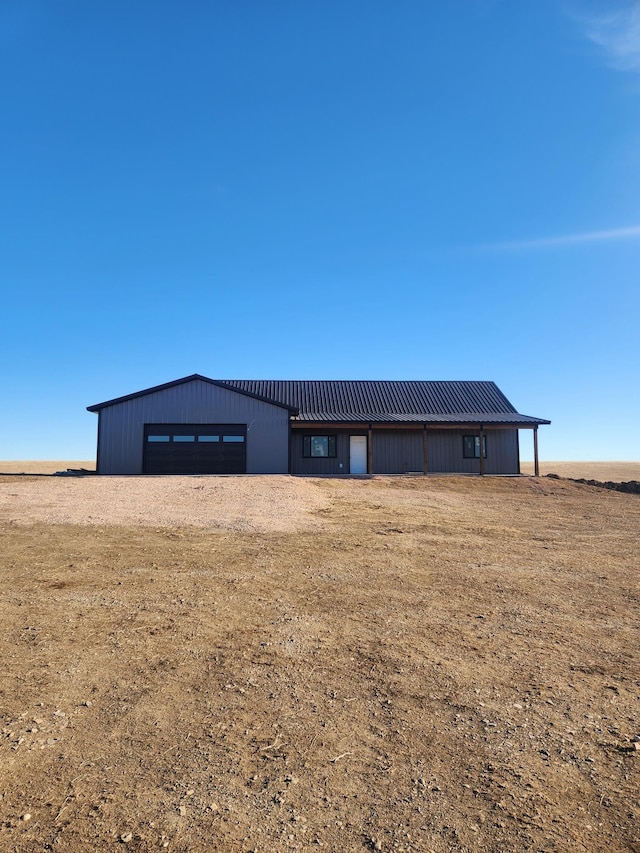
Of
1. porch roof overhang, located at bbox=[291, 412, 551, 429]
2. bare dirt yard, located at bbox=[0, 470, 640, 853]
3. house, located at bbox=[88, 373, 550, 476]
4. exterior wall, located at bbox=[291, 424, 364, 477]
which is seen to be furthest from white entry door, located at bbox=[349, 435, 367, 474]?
bare dirt yard, located at bbox=[0, 470, 640, 853]

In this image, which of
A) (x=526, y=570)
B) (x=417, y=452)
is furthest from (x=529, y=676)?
(x=417, y=452)

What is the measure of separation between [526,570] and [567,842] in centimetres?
580

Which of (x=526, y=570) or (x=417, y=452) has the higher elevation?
(x=417, y=452)

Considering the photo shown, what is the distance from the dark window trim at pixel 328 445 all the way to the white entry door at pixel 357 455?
0.83 metres

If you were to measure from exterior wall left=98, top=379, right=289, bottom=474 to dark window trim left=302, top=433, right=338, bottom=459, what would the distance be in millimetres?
2665

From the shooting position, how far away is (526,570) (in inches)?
316

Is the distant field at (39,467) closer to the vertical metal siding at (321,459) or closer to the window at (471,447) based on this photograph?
the vertical metal siding at (321,459)

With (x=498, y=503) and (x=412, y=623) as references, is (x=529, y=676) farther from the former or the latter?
(x=498, y=503)

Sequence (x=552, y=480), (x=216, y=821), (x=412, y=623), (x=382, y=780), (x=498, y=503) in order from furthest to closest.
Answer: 1. (x=552, y=480)
2. (x=498, y=503)
3. (x=412, y=623)
4. (x=382, y=780)
5. (x=216, y=821)

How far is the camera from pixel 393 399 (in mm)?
31094

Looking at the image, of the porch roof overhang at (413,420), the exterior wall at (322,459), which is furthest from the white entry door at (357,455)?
the porch roof overhang at (413,420)

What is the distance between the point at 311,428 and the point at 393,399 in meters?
6.28

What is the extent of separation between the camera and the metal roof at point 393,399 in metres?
28.4

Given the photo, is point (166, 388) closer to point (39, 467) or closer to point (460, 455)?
point (460, 455)
